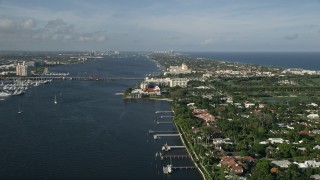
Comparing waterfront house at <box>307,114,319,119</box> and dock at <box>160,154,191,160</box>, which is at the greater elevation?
waterfront house at <box>307,114,319,119</box>

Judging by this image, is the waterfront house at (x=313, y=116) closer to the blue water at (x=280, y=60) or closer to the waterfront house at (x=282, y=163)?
the waterfront house at (x=282, y=163)

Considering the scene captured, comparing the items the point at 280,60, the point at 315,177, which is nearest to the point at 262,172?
the point at 315,177

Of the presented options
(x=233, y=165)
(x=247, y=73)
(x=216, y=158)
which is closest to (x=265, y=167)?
(x=233, y=165)

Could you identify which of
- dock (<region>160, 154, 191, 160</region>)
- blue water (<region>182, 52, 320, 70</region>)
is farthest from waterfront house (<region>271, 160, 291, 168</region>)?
blue water (<region>182, 52, 320, 70</region>)

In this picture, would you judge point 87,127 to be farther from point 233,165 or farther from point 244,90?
point 244,90

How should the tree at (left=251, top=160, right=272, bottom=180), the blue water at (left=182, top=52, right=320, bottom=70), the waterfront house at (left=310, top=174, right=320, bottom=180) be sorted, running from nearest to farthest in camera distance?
the tree at (left=251, top=160, right=272, bottom=180) → the waterfront house at (left=310, top=174, right=320, bottom=180) → the blue water at (left=182, top=52, right=320, bottom=70)

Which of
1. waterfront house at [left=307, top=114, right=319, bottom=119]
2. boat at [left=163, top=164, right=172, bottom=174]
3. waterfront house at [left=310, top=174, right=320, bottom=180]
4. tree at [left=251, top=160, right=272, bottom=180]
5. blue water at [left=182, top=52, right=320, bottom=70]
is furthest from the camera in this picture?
blue water at [left=182, top=52, right=320, bottom=70]

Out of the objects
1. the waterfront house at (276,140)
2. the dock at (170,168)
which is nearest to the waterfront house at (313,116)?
the waterfront house at (276,140)

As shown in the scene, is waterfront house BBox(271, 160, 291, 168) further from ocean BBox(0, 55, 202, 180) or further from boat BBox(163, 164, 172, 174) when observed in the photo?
boat BBox(163, 164, 172, 174)

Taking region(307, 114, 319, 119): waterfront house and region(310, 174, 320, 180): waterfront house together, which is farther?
region(307, 114, 319, 119): waterfront house
